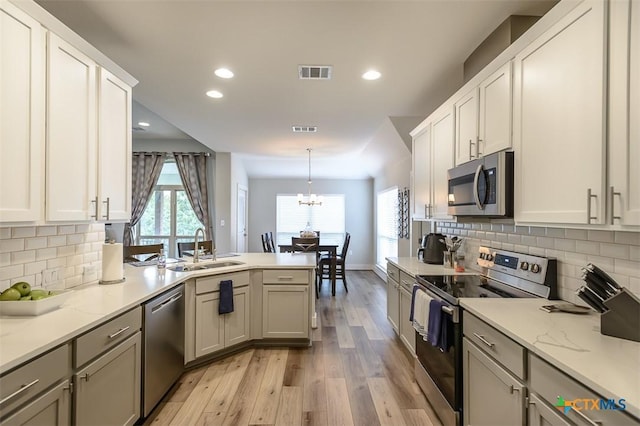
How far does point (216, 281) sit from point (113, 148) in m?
1.42

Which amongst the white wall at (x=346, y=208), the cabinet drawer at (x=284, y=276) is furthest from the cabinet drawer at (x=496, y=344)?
the white wall at (x=346, y=208)

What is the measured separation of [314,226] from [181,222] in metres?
3.39

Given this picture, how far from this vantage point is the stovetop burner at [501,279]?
75.5 inches

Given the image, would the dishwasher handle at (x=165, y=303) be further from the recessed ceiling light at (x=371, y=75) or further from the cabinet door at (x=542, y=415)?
the recessed ceiling light at (x=371, y=75)

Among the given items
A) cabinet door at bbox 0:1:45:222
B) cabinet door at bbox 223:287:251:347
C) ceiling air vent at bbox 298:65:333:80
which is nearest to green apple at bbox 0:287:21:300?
cabinet door at bbox 0:1:45:222

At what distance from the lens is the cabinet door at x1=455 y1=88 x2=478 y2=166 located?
2.33m

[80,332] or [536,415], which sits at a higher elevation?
[80,332]

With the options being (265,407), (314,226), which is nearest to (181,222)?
(314,226)

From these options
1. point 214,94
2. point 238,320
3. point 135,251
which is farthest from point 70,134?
point 135,251

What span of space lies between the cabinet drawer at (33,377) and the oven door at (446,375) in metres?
2.00

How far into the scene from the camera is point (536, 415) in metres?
1.24

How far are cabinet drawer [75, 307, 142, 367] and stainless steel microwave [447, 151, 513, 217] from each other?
2.32 metres

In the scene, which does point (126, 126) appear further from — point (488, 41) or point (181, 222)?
point (181, 222)

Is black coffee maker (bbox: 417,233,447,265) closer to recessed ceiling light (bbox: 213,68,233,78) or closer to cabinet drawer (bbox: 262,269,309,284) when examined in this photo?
cabinet drawer (bbox: 262,269,309,284)
